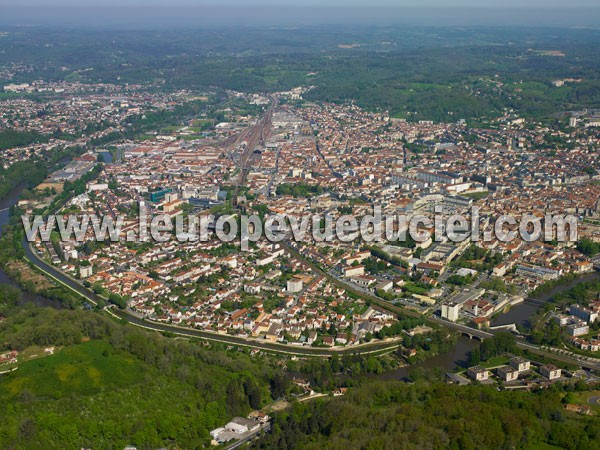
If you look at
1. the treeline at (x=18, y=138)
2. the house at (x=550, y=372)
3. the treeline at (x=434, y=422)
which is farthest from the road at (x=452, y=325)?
the treeline at (x=18, y=138)

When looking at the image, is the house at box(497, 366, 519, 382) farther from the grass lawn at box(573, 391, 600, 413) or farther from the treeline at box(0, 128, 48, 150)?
the treeline at box(0, 128, 48, 150)

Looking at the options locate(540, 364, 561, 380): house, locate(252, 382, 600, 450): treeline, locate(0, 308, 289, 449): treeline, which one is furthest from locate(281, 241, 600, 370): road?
locate(0, 308, 289, 449): treeline

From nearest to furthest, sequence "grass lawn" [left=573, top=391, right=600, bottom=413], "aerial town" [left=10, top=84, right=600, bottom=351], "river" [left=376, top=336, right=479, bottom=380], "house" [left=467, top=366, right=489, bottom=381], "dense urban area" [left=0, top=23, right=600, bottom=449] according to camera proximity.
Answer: "dense urban area" [left=0, top=23, right=600, bottom=449] < "grass lawn" [left=573, top=391, right=600, bottom=413] < "house" [left=467, top=366, right=489, bottom=381] < "river" [left=376, top=336, right=479, bottom=380] < "aerial town" [left=10, top=84, right=600, bottom=351]

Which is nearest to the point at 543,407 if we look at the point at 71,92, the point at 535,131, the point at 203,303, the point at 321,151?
the point at 203,303

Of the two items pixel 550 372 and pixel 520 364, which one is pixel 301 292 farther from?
pixel 550 372

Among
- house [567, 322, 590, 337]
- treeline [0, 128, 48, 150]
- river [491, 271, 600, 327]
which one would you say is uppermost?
treeline [0, 128, 48, 150]

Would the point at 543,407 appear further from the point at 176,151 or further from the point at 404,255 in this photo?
the point at 176,151
